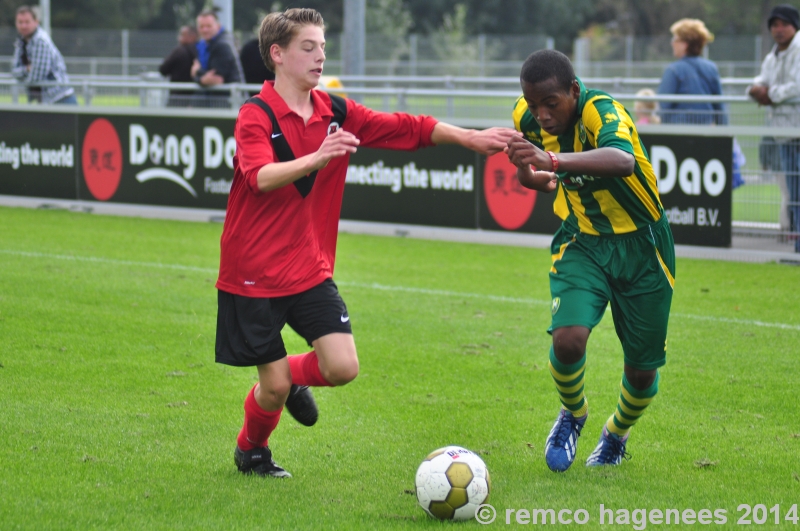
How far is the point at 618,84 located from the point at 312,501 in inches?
487

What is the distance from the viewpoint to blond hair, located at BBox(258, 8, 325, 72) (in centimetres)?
451

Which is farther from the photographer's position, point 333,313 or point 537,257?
point 537,257

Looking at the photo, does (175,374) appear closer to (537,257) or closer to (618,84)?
(537,257)

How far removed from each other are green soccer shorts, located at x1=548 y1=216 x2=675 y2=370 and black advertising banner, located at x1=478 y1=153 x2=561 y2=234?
7.08 metres

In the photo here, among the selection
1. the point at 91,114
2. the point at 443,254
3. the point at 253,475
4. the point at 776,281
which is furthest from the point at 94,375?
the point at 91,114

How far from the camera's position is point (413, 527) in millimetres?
4160

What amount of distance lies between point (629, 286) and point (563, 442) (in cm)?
81

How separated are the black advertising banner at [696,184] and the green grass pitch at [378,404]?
1.87ft

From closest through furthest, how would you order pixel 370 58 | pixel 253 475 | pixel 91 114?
pixel 253 475
pixel 91 114
pixel 370 58

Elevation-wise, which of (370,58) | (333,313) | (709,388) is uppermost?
(370,58)

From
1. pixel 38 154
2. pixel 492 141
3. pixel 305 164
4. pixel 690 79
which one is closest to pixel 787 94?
pixel 690 79

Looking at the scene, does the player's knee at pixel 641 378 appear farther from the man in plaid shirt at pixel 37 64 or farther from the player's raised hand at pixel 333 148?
the man in plaid shirt at pixel 37 64

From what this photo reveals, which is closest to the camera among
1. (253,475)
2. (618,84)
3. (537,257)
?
(253,475)

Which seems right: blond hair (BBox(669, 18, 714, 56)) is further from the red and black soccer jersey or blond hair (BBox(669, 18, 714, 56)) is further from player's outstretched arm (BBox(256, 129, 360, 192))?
player's outstretched arm (BBox(256, 129, 360, 192))
